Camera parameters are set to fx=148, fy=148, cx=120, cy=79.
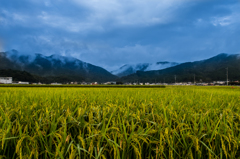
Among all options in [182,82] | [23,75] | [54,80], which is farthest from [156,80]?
[23,75]

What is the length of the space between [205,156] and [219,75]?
7141 inches

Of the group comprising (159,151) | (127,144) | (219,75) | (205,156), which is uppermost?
(219,75)

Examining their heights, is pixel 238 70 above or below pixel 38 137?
above

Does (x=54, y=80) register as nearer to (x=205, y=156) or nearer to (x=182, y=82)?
(x=182, y=82)

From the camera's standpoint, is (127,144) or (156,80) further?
(156,80)

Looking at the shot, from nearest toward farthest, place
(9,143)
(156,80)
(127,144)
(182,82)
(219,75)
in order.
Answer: (127,144), (9,143), (219,75), (182,82), (156,80)

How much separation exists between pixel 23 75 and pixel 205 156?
596ft

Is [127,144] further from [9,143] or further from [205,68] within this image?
[205,68]

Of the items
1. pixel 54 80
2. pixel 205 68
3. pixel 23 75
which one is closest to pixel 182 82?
pixel 205 68

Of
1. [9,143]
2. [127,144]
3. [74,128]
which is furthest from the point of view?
[74,128]

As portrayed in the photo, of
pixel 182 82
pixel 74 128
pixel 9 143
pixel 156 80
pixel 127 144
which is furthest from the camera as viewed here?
pixel 156 80

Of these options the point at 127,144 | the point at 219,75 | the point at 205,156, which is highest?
the point at 219,75

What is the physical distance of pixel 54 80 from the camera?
572 ft

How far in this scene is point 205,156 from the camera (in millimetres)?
1755
